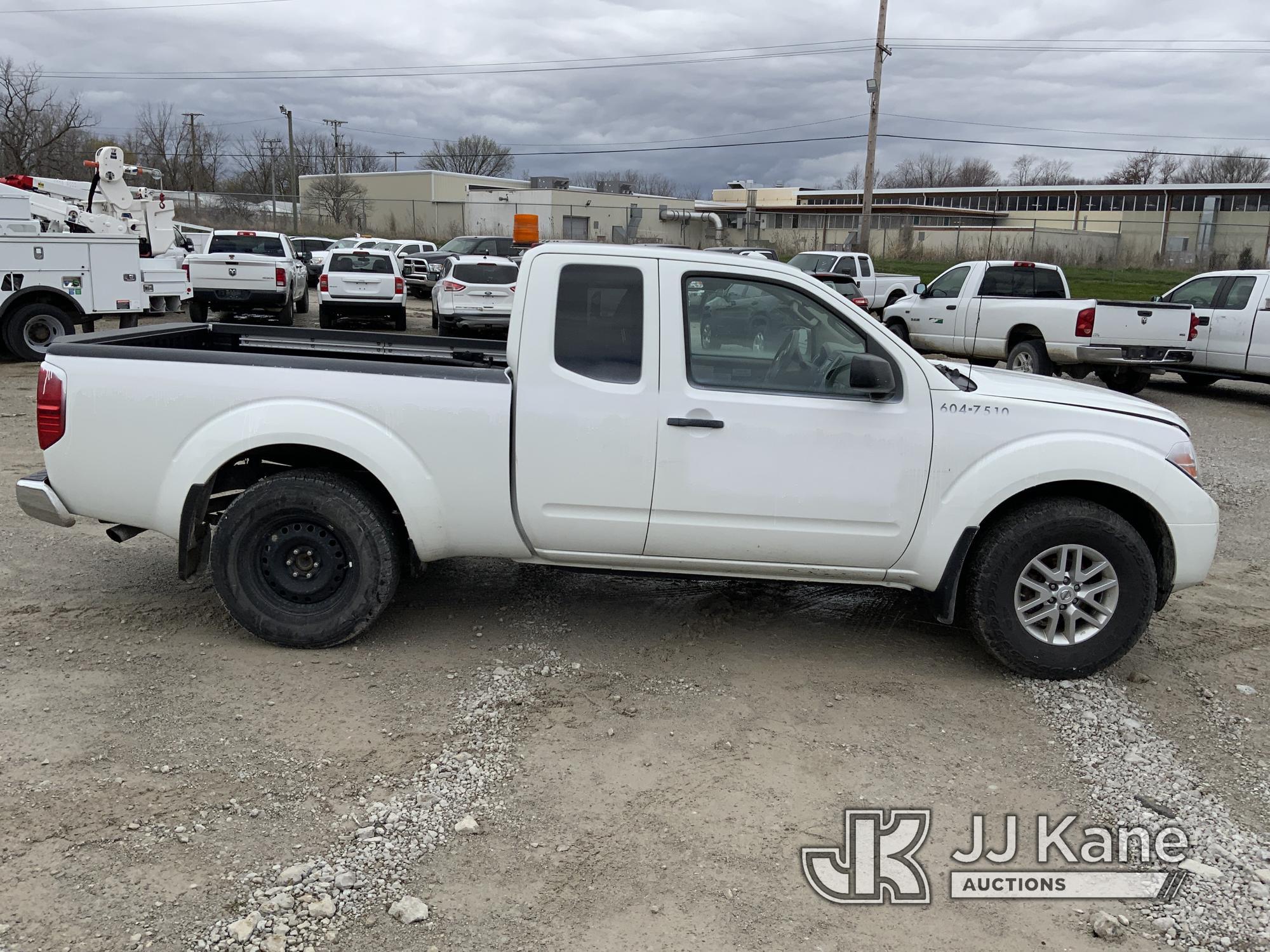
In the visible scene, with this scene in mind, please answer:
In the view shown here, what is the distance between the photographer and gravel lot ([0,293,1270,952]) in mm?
3180

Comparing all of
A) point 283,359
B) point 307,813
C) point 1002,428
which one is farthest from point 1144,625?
point 283,359

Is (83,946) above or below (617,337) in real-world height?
below

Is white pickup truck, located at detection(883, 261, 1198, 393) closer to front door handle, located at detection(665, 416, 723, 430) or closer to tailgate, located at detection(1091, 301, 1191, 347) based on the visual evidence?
tailgate, located at detection(1091, 301, 1191, 347)

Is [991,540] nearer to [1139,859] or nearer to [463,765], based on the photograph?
[1139,859]

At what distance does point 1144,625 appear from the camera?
486 cm

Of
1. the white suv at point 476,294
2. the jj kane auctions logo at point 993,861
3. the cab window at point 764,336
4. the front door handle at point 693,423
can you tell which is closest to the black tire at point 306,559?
the front door handle at point 693,423

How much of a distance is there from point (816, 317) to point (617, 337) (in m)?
0.95

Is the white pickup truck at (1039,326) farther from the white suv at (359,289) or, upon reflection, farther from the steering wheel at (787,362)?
the steering wheel at (787,362)

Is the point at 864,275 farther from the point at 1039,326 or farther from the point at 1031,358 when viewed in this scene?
the point at 1039,326

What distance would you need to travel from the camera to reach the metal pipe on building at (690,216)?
5734cm

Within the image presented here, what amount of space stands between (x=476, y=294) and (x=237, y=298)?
14.7 ft

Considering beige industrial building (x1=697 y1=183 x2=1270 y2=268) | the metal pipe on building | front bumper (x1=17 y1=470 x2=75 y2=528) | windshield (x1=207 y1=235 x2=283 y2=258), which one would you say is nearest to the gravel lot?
front bumper (x1=17 y1=470 x2=75 y2=528)

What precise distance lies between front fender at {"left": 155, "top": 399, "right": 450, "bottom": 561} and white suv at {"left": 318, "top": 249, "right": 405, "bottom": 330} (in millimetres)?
15998

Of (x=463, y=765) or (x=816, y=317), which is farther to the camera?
(x=816, y=317)
